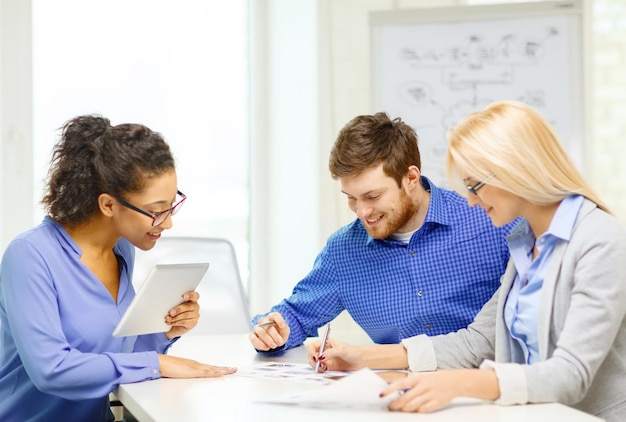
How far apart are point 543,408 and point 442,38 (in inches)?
94.6

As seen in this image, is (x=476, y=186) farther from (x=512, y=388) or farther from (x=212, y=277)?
(x=212, y=277)

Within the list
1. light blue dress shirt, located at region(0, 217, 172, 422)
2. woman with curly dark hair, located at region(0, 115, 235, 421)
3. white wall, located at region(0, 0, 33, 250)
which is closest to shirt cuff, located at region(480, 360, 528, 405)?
woman with curly dark hair, located at region(0, 115, 235, 421)

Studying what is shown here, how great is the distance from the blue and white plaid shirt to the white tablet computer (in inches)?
17.8

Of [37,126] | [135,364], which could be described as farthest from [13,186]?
[135,364]

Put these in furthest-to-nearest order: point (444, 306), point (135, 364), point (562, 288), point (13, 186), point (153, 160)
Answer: point (13, 186)
point (444, 306)
point (153, 160)
point (135, 364)
point (562, 288)

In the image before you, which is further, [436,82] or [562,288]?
[436,82]

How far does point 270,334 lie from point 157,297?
399mm

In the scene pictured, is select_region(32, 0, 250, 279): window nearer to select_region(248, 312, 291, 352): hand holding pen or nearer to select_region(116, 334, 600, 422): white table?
select_region(248, 312, 291, 352): hand holding pen

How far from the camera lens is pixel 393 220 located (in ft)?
7.21

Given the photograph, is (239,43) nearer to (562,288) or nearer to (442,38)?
(442,38)

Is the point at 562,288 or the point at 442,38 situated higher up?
the point at 442,38

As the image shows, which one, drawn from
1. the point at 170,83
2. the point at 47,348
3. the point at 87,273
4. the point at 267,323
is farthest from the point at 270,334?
the point at 170,83

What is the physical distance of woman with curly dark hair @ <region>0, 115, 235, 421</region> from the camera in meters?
1.75

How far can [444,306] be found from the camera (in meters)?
2.22
